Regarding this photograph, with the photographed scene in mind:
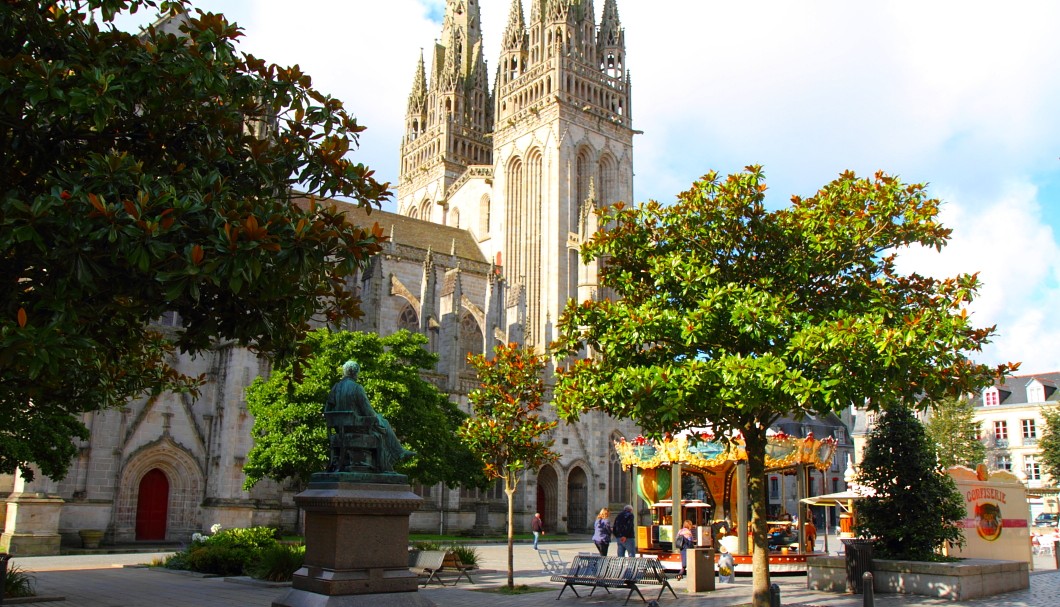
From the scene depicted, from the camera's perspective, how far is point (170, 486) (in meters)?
29.3

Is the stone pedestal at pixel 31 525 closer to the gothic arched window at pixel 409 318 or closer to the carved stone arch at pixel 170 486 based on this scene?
the carved stone arch at pixel 170 486

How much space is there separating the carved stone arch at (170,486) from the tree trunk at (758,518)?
71.5ft

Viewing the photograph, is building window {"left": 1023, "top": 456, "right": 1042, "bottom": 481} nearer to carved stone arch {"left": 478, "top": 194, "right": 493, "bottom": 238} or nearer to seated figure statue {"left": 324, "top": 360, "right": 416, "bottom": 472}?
carved stone arch {"left": 478, "top": 194, "right": 493, "bottom": 238}

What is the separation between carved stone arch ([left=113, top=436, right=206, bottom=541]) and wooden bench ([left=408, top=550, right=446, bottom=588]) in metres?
14.5

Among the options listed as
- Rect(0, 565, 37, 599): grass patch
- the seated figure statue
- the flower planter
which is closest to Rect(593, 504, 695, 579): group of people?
the seated figure statue

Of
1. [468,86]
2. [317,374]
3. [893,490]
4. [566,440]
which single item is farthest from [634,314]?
[468,86]

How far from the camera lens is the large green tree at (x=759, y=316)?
11.5 meters

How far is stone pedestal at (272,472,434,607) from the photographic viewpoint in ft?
30.3

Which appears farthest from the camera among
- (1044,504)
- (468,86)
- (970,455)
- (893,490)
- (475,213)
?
(468,86)

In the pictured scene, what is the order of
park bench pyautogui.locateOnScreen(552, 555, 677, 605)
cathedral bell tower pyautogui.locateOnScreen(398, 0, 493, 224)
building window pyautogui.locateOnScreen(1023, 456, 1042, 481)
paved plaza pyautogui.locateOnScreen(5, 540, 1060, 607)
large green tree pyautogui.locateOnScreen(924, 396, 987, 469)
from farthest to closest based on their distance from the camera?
cathedral bell tower pyautogui.locateOnScreen(398, 0, 493, 224) → building window pyautogui.locateOnScreen(1023, 456, 1042, 481) → large green tree pyautogui.locateOnScreen(924, 396, 987, 469) → park bench pyautogui.locateOnScreen(552, 555, 677, 605) → paved plaza pyautogui.locateOnScreen(5, 540, 1060, 607)

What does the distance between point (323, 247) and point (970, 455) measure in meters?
45.9

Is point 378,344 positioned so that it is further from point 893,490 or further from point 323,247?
point 323,247

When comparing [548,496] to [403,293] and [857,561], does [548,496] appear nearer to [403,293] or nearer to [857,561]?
[403,293]

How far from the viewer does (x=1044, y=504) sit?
5047 cm
